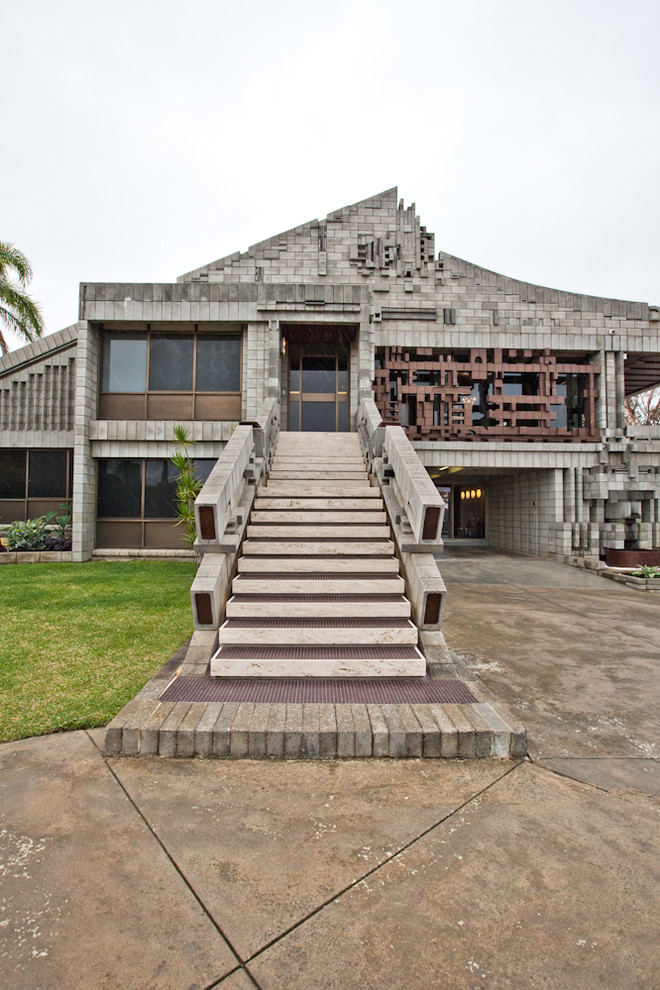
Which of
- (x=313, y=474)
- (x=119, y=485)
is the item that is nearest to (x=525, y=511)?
(x=313, y=474)

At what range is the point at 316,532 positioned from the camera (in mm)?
6465

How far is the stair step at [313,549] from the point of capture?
610cm

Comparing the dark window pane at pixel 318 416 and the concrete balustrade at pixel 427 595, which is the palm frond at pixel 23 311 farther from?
the concrete balustrade at pixel 427 595

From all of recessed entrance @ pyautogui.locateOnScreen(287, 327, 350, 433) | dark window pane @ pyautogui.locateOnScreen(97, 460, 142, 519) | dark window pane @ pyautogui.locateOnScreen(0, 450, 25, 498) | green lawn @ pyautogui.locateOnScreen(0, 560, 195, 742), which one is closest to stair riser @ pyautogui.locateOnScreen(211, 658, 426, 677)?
green lawn @ pyautogui.locateOnScreen(0, 560, 195, 742)

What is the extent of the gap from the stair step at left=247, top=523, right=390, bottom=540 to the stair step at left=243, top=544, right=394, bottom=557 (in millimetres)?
235

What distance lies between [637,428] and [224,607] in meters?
14.4

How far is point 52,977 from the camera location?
1.77 m

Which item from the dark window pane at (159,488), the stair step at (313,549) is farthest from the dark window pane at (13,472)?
the stair step at (313,549)

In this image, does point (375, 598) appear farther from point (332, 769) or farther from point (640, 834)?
point (640, 834)

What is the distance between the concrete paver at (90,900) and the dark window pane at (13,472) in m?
13.6

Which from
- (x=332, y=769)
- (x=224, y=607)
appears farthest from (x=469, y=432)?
(x=332, y=769)

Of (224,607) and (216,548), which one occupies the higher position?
(216,548)

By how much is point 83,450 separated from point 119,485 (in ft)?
4.33

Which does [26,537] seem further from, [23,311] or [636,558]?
[636,558]
